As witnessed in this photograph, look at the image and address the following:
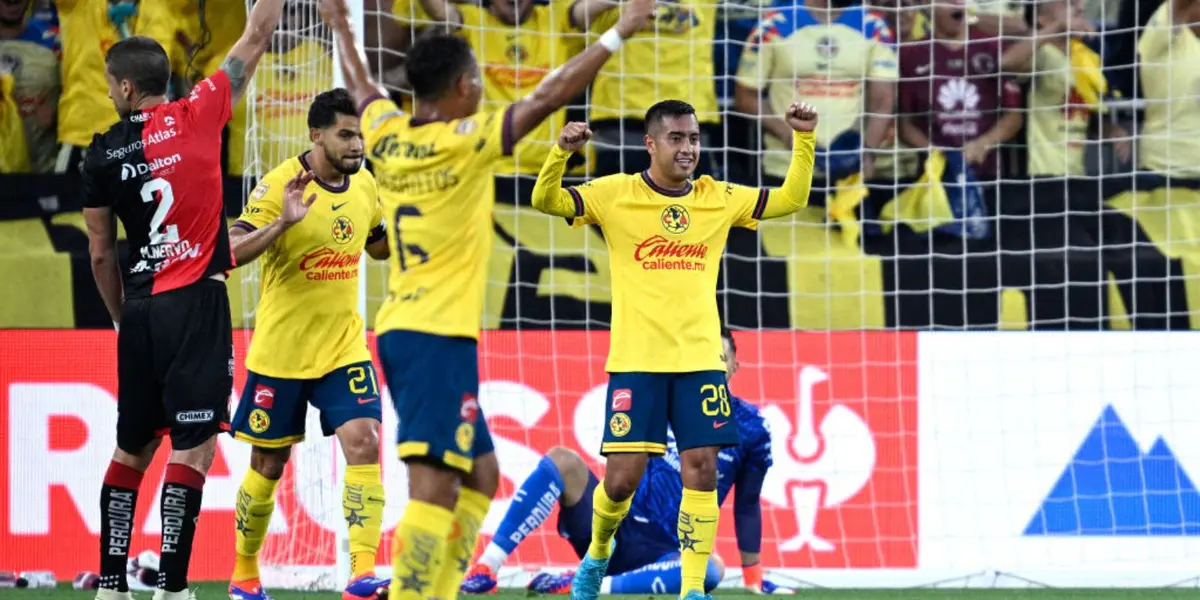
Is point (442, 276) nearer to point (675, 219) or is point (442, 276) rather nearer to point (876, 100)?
point (675, 219)

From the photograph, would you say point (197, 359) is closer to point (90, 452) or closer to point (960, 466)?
point (90, 452)

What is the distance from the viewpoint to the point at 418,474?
4.67 metres

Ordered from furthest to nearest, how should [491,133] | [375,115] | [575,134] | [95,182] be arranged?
1. [575,134]
2. [95,182]
3. [375,115]
4. [491,133]

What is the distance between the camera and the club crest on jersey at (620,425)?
245 inches

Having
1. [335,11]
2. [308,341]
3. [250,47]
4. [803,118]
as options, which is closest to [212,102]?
[250,47]

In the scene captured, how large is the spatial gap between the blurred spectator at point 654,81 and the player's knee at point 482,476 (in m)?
5.48

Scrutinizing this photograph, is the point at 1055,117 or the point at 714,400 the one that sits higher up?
the point at 1055,117

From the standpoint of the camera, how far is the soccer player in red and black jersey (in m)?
5.56

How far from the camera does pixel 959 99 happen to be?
1051cm

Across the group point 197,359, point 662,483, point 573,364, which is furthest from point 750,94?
point 197,359

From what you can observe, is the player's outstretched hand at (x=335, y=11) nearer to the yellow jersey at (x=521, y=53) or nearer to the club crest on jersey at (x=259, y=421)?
the club crest on jersey at (x=259, y=421)

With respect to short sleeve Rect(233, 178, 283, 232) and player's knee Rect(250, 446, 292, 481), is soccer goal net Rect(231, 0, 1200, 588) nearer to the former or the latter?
player's knee Rect(250, 446, 292, 481)

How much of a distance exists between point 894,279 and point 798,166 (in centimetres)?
355

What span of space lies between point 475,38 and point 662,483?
3.63 meters
